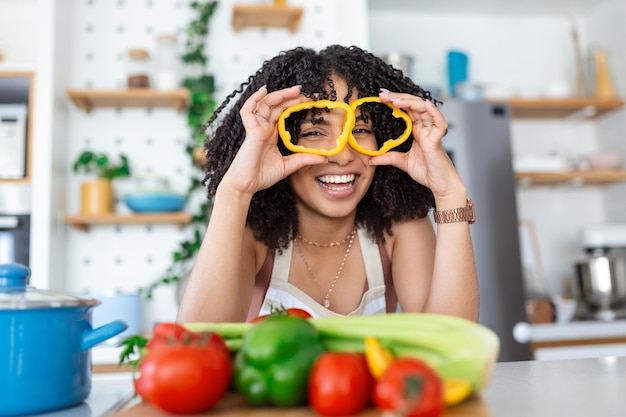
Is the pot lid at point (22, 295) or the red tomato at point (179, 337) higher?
the pot lid at point (22, 295)

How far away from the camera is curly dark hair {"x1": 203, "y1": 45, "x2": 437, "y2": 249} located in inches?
49.8

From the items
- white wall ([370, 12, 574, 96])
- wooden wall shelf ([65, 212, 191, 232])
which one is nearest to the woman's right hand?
wooden wall shelf ([65, 212, 191, 232])

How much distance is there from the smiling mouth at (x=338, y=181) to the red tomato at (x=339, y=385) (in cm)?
74

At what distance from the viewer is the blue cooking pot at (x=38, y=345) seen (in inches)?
25.0

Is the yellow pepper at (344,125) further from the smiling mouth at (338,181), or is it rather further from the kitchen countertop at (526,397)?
the kitchen countertop at (526,397)

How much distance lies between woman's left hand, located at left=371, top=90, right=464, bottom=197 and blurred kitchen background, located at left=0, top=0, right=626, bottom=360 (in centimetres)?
139

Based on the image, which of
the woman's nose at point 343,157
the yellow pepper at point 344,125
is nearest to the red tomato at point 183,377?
the yellow pepper at point 344,125

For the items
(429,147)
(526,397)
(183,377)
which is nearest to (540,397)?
(526,397)

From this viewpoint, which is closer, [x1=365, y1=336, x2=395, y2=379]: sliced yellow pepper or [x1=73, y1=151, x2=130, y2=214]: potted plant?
[x1=365, y1=336, x2=395, y2=379]: sliced yellow pepper

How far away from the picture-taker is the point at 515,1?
10.5ft

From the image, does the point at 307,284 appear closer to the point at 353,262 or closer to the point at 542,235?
the point at 353,262

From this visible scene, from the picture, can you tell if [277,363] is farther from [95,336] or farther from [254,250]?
[254,250]

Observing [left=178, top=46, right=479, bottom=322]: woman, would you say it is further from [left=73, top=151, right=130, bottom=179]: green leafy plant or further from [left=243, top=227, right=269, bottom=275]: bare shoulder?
[left=73, top=151, right=130, bottom=179]: green leafy plant

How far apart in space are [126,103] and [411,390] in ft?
8.39
